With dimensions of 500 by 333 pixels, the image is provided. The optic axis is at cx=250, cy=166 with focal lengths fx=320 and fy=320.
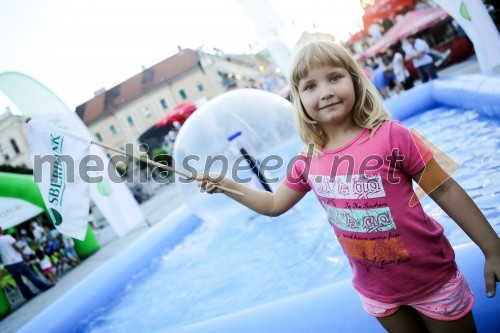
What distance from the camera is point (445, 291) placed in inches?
47.0

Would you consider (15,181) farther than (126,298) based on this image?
Yes

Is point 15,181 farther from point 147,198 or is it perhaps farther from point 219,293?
point 147,198

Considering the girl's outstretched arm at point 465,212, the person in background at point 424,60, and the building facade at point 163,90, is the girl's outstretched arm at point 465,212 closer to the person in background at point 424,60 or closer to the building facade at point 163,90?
the person in background at point 424,60

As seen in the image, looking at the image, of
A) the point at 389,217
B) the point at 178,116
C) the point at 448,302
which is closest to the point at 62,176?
the point at 389,217

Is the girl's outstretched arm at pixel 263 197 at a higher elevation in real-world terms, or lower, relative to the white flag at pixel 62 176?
lower

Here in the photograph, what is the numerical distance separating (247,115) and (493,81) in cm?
380

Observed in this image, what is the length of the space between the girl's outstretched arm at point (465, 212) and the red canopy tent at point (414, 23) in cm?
1170

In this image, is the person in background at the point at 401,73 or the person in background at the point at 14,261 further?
the person in background at the point at 401,73

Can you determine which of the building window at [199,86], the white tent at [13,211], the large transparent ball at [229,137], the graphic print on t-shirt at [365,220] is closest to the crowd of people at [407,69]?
the large transparent ball at [229,137]

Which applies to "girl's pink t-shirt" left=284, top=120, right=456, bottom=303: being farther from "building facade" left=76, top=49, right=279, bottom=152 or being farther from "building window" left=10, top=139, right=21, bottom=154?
"building window" left=10, top=139, right=21, bottom=154

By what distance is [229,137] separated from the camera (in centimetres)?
505

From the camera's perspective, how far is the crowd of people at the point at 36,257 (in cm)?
668

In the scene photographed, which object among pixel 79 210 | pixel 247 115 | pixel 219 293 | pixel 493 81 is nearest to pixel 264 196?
pixel 79 210

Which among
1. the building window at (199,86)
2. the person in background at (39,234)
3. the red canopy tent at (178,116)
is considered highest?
the building window at (199,86)
